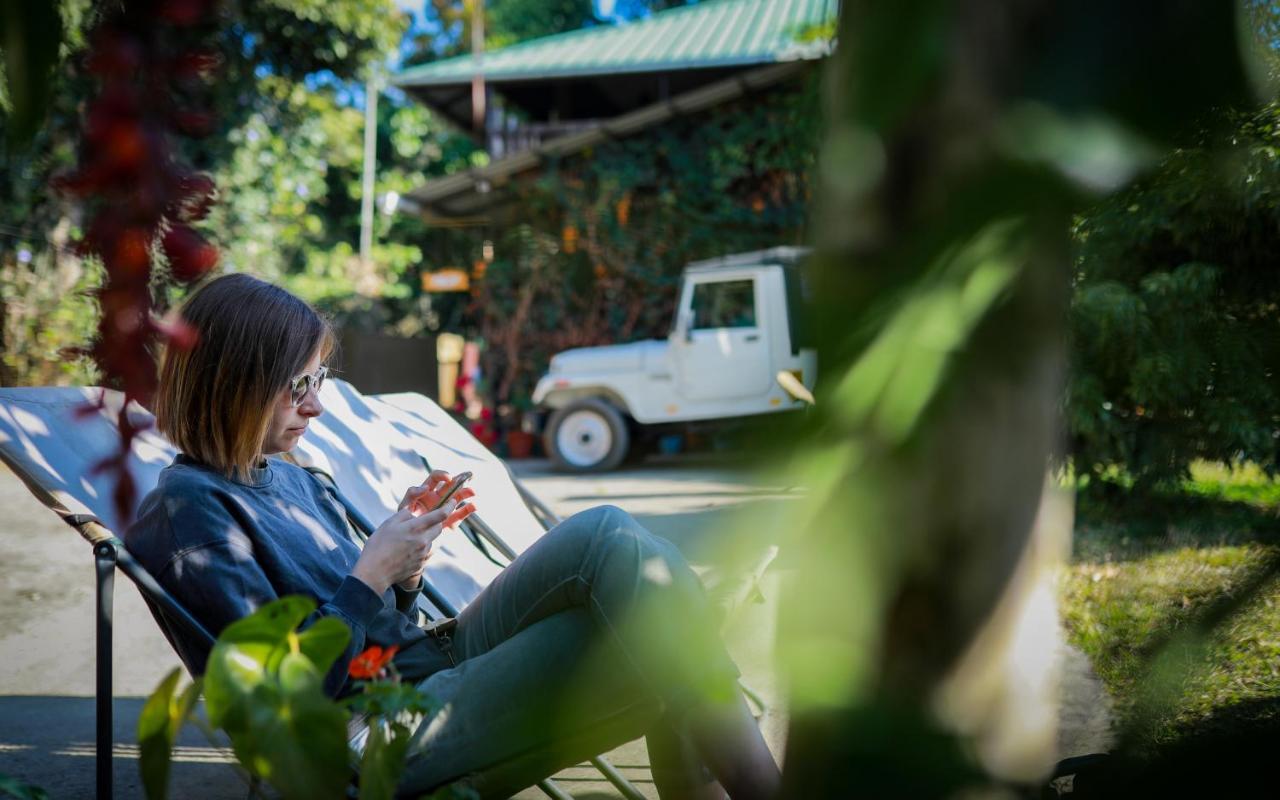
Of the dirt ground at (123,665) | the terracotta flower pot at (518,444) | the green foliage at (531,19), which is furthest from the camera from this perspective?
the green foliage at (531,19)

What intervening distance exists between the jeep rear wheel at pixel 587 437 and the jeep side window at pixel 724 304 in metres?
1.19

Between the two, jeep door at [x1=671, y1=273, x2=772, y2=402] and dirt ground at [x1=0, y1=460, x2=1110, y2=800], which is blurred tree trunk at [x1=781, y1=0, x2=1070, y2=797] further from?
jeep door at [x1=671, y1=273, x2=772, y2=402]

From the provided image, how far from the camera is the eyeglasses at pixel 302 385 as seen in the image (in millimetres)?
1780

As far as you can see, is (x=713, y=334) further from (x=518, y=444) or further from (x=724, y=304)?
(x=518, y=444)

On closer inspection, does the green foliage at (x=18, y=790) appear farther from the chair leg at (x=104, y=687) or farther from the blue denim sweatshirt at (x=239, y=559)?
the chair leg at (x=104, y=687)

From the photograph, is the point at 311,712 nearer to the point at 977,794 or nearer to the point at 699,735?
the point at 977,794

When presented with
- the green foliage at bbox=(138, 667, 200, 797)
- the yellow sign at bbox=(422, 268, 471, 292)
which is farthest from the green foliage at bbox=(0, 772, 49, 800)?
the yellow sign at bbox=(422, 268, 471, 292)

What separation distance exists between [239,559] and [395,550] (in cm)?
22

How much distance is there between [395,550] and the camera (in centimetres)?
162

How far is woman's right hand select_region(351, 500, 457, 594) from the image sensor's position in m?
1.61

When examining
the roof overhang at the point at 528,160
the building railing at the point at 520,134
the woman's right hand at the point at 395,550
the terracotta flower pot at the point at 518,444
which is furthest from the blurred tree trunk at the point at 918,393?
the building railing at the point at 520,134

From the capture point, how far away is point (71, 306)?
0.38 m

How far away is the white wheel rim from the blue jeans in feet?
26.3

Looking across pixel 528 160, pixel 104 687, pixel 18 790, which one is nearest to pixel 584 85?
pixel 528 160
